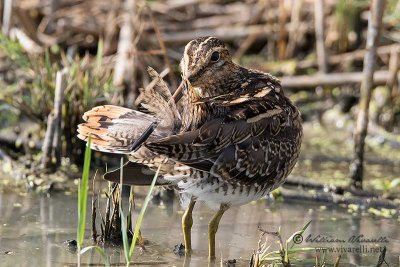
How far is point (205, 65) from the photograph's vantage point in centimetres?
505

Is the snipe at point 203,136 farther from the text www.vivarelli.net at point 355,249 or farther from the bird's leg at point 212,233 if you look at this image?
the text www.vivarelli.net at point 355,249

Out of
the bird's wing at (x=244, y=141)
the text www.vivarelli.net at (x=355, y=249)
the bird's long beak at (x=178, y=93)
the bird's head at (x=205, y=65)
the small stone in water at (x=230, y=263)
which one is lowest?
the text www.vivarelli.net at (x=355, y=249)

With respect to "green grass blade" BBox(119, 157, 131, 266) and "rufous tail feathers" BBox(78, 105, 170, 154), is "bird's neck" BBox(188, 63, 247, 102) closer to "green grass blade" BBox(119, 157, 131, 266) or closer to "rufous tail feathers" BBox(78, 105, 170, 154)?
"rufous tail feathers" BBox(78, 105, 170, 154)

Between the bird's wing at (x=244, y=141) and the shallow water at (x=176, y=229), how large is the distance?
58 cm

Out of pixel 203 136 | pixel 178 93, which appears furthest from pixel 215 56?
pixel 203 136

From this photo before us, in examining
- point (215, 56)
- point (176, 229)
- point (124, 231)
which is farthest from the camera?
point (176, 229)

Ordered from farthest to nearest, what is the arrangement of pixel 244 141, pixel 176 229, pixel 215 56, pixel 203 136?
pixel 176 229 < pixel 215 56 < pixel 244 141 < pixel 203 136

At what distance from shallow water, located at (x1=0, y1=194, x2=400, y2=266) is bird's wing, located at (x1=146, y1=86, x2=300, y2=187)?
0.58 metres

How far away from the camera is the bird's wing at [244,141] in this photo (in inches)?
180

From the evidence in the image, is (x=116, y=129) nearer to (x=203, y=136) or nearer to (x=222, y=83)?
(x=203, y=136)

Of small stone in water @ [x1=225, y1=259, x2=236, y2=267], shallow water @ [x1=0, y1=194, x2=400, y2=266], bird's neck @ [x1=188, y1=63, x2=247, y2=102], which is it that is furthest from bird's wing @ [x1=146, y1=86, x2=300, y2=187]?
shallow water @ [x1=0, y1=194, x2=400, y2=266]

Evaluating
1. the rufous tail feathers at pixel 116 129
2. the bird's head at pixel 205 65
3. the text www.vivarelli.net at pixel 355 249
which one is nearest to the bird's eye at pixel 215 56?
the bird's head at pixel 205 65

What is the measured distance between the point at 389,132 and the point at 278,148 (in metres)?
3.88

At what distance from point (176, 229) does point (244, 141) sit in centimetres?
105
